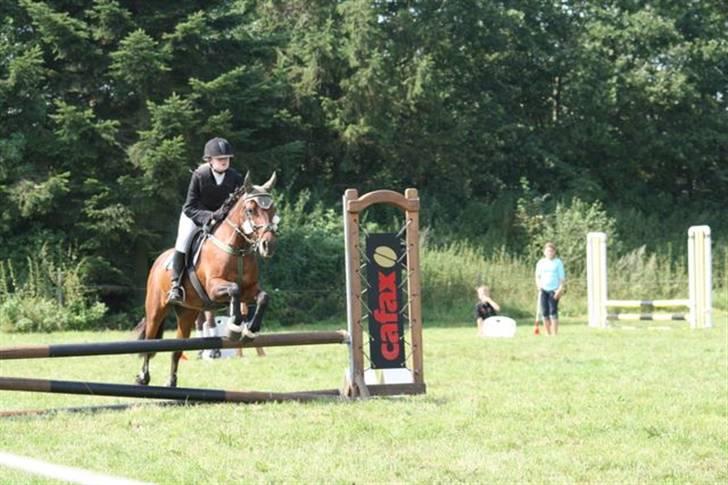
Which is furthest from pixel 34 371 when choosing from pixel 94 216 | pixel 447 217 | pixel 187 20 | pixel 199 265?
pixel 447 217

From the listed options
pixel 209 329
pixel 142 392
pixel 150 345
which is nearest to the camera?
pixel 142 392

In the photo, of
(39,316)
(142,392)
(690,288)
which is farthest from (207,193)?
(690,288)

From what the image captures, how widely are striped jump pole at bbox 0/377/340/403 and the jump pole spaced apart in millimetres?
14092

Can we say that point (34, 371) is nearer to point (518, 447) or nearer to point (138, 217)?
point (518, 447)

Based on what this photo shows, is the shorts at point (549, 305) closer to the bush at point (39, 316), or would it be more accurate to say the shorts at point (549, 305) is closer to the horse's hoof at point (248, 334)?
the bush at point (39, 316)

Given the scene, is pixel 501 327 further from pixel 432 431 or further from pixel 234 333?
pixel 432 431

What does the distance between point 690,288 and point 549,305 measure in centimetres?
416

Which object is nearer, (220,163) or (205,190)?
(220,163)

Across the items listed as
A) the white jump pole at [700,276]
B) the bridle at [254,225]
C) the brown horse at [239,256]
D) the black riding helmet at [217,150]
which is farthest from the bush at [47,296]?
the bridle at [254,225]

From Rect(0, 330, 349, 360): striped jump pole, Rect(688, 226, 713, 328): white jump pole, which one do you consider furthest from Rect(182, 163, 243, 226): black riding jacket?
Rect(688, 226, 713, 328): white jump pole

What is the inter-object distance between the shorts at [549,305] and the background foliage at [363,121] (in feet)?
28.8

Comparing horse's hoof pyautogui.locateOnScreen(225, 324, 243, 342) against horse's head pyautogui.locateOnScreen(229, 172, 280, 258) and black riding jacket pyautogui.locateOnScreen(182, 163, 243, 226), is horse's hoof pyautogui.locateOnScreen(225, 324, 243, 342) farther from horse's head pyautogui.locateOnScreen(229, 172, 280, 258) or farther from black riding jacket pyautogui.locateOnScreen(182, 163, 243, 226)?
black riding jacket pyautogui.locateOnScreen(182, 163, 243, 226)

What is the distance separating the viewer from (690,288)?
2384cm

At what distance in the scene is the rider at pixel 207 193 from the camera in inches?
408
